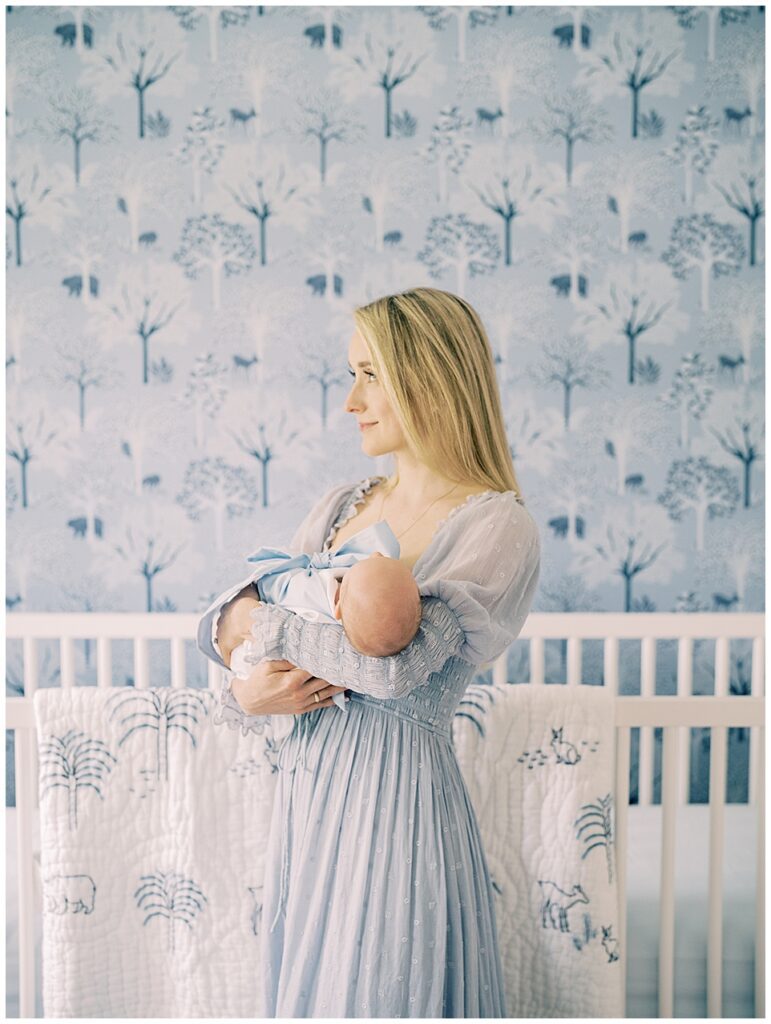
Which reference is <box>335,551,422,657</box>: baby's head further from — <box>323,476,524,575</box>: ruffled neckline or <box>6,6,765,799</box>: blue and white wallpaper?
<box>6,6,765,799</box>: blue and white wallpaper

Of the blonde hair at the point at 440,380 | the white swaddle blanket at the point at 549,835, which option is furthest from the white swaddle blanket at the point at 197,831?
the blonde hair at the point at 440,380

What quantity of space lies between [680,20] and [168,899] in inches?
86.8

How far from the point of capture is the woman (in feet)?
3.02

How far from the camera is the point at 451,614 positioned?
34.7 inches

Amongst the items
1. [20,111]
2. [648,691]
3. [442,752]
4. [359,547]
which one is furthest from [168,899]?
[20,111]

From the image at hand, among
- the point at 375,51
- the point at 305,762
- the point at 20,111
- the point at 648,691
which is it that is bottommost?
the point at 648,691

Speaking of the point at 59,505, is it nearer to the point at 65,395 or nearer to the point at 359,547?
the point at 65,395

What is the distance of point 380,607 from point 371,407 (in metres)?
0.29

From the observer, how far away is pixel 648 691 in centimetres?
193

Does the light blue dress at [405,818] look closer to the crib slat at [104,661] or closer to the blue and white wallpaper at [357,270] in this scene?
the crib slat at [104,661]

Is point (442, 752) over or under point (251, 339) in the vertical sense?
under

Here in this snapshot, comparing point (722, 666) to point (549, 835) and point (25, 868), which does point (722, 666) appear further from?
point (25, 868)

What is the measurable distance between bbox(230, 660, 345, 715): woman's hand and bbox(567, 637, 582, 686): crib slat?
1095mm

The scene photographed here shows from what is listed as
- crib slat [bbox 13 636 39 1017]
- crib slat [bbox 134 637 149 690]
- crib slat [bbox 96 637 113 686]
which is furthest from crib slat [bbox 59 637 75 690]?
crib slat [bbox 13 636 39 1017]
